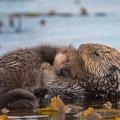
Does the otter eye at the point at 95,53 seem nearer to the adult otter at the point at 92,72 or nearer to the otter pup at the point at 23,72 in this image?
the adult otter at the point at 92,72

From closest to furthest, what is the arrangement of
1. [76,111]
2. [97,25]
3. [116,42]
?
1. [76,111]
2. [116,42]
3. [97,25]

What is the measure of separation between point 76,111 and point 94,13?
12.9 meters

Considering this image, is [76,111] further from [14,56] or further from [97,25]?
[97,25]

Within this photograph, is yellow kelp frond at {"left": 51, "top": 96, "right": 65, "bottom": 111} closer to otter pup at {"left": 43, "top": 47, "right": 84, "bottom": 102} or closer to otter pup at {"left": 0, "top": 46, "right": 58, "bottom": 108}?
otter pup at {"left": 0, "top": 46, "right": 58, "bottom": 108}

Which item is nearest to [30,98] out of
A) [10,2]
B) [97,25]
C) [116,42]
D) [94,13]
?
[116,42]

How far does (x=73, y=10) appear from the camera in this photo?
1927 cm

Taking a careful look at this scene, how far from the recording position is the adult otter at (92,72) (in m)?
6.16

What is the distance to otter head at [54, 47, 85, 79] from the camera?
20.3 feet

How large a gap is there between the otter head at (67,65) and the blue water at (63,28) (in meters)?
3.46

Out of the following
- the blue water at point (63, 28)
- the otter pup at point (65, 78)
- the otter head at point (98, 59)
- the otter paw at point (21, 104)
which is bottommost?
the otter paw at point (21, 104)

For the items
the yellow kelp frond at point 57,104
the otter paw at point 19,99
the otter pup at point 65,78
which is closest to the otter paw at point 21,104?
the otter paw at point 19,99

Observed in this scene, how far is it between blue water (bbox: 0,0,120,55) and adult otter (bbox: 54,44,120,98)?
3.49 metres

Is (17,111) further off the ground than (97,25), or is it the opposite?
(97,25)

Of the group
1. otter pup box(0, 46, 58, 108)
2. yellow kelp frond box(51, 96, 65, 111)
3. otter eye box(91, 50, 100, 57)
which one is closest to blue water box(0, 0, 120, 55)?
otter pup box(0, 46, 58, 108)
